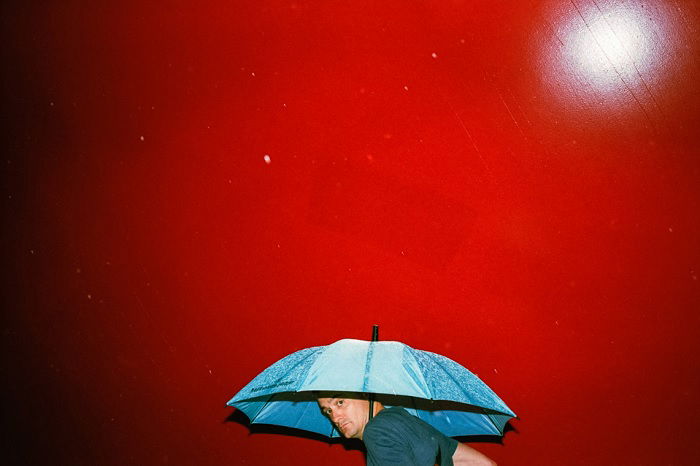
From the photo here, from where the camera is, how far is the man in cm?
150

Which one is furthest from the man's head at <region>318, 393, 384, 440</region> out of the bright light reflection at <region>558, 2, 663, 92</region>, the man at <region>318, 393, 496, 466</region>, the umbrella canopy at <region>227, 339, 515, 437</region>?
the bright light reflection at <region>558, 2, 663, 92</region>

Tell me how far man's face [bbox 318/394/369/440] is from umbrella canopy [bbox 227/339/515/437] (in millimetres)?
126

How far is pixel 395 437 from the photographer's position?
151cm

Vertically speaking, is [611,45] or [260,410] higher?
[611,45]

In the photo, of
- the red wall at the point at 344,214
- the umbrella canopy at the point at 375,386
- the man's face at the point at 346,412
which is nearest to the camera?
the umbrella canopy at the point at 375,386

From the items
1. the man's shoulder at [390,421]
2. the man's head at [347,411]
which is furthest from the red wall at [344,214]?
the man's shoulder at [390,421]

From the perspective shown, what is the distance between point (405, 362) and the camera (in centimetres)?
153

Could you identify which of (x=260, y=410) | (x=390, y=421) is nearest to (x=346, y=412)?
(x=390, y=421)

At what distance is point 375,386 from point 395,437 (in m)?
0.22

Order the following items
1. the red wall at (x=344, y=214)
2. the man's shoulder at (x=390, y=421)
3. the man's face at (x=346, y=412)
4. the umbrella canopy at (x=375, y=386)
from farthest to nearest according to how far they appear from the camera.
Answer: the red wall at (x=344, y=214), the man's face at (x=346, y=412), the man's shoulder at (x=390, y=421), the umbrella canopy at (x=375, y=386)

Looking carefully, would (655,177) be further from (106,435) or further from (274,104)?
(106,435)

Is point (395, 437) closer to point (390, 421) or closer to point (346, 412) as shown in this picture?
point (390, 421)

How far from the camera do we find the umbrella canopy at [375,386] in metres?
1.42

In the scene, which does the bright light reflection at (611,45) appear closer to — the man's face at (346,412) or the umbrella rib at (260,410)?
the man's face at (346,412)
